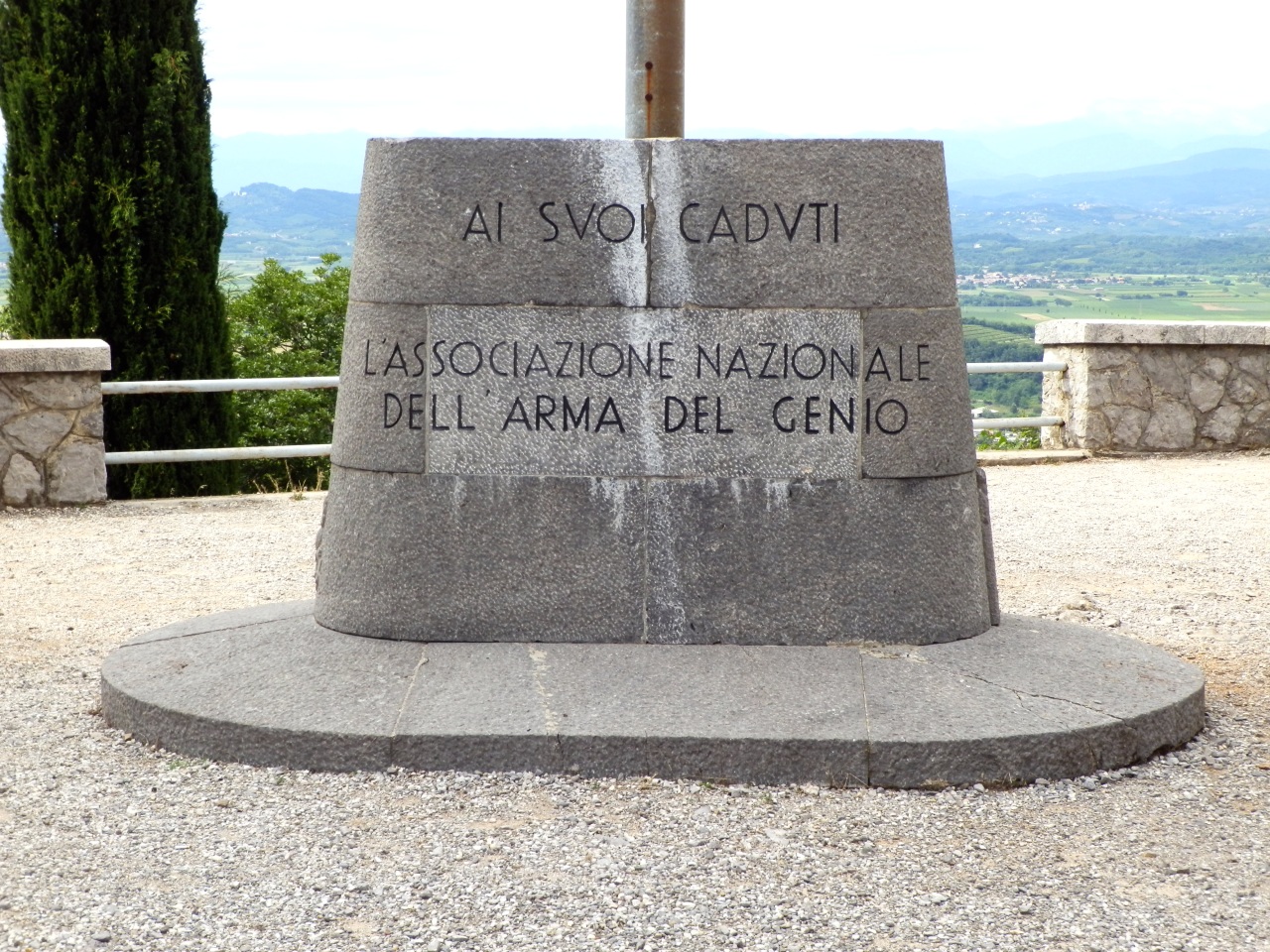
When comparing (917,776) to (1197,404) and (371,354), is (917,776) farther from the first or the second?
(1197,404)

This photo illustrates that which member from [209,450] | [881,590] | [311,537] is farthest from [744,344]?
[209,450]

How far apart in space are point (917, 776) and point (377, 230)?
2267 mm

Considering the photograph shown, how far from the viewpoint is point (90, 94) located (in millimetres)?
9836

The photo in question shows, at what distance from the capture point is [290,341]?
18.0 meters

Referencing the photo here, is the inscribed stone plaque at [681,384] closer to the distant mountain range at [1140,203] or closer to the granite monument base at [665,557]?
the granite monument base at [665,557]

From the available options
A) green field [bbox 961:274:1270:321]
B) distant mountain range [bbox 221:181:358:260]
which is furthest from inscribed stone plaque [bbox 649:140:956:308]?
distant mountain range [bbox 221:181:358:260]

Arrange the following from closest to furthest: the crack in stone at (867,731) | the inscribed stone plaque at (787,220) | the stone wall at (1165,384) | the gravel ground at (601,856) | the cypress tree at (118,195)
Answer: the gravel ground at (601,856)
the crack in stone at (867,731)
the inscribed stone plaque at (787,220)
the cypress tree at (118,195)
the stone wall at (1165,384)

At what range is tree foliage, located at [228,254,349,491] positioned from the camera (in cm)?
1577

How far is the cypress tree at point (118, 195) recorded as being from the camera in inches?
384

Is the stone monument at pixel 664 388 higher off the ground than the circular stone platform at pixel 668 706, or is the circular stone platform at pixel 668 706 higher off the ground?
the stone monument at pixel 664 388

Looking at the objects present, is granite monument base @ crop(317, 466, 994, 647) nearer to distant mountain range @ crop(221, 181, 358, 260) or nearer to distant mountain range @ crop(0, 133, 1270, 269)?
distant mountain range @ crop(0, 133, 1270, 269)

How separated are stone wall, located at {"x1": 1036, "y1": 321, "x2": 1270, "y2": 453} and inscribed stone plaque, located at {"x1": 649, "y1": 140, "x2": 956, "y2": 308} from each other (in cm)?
662

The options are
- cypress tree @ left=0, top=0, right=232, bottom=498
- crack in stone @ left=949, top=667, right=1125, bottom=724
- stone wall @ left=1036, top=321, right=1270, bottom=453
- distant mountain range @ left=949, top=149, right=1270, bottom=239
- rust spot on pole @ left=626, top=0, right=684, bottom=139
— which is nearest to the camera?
crack in stone @ left=949, top=667, right=1125, bottom=724

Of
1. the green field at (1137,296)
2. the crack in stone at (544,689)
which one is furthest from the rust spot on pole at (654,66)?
the green field at (1137,296)
